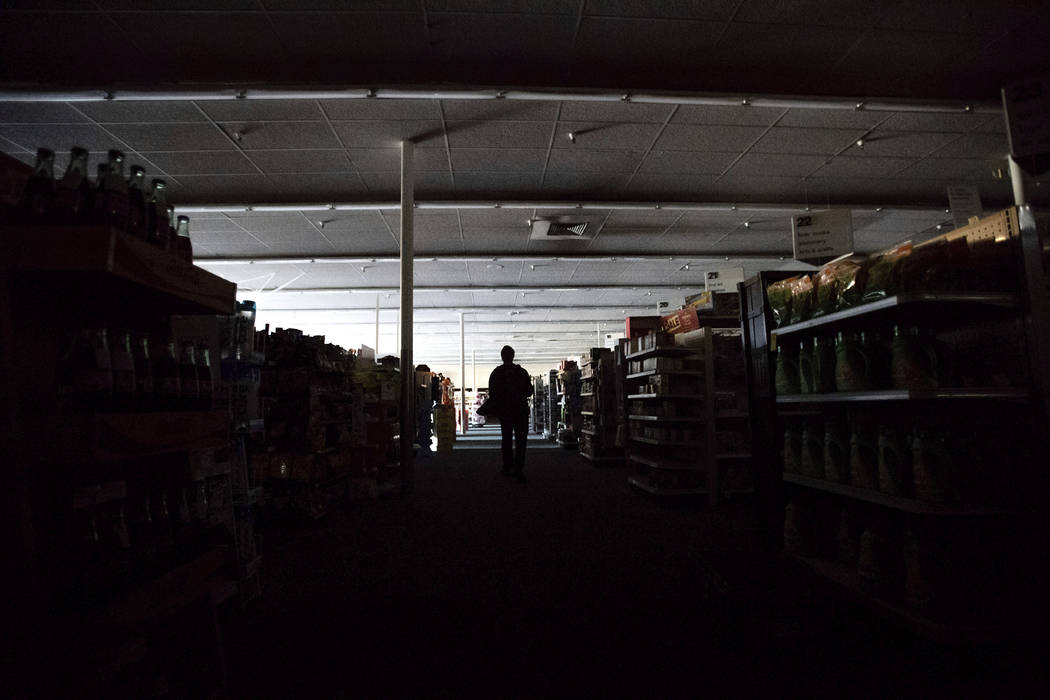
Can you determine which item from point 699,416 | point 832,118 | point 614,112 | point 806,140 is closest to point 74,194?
point 699,416

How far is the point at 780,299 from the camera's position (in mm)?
3004

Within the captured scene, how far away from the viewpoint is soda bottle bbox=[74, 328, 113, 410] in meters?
1.35

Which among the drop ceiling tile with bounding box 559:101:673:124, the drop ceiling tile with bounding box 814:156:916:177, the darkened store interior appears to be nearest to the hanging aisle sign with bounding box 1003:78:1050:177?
the darkened store interior

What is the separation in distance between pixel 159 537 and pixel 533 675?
131 cm

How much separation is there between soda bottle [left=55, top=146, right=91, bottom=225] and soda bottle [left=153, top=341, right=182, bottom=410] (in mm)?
495

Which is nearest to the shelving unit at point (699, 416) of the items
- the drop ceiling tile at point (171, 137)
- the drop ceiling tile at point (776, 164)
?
the drop ceiling tile at point (776, 164)

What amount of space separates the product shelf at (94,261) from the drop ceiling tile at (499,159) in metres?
5.26

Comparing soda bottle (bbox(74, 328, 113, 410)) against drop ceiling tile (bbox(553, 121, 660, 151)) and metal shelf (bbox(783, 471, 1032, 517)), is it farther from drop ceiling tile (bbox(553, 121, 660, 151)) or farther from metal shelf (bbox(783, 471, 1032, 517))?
drop ceiling tile (bbox(553, 121, 660, 151))

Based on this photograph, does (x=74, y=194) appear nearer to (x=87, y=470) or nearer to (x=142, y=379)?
(x=142, y=379)

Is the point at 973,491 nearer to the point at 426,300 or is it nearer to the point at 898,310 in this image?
the point at 898,310

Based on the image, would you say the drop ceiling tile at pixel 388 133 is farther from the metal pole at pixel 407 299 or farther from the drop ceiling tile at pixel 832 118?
the drop ceiling tile at pixel 832 118

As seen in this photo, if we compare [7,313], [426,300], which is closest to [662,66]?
[7,313]

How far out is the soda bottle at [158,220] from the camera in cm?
160

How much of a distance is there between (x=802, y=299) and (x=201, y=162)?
6.88 metres
